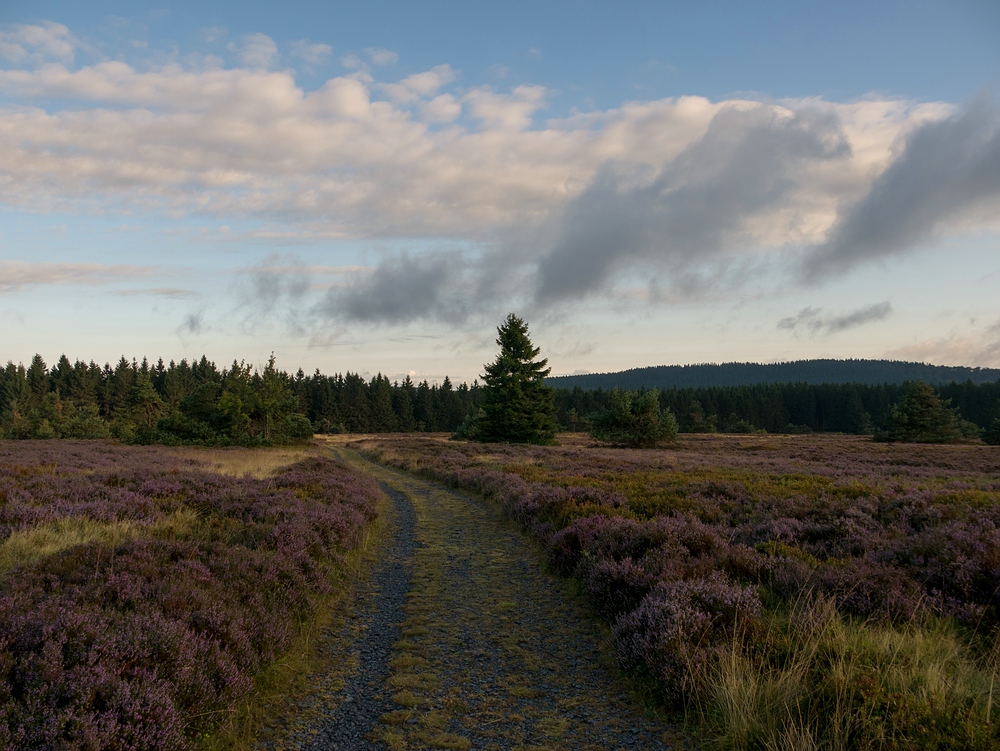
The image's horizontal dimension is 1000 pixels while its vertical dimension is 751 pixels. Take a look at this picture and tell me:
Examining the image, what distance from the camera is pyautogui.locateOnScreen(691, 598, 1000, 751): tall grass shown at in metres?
3.96

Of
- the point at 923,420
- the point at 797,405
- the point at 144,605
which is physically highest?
the point at 144,605

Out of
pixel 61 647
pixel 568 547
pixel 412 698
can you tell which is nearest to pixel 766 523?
pixel 568 547

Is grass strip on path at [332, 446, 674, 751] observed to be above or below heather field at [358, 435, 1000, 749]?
below

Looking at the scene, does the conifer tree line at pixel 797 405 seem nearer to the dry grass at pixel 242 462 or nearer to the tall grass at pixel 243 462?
the dry grass at pixel 242 462

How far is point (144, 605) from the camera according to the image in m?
5.48

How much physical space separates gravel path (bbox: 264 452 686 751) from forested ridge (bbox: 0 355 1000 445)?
42.9 meters

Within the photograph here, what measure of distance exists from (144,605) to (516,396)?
43.9 metres

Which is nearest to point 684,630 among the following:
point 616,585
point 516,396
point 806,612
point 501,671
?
point 806,612

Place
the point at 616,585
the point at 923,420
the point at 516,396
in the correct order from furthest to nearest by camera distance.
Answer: the point at 923,420, the point at 516,396, the point at 616,585

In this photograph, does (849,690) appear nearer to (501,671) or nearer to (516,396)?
(501,671)

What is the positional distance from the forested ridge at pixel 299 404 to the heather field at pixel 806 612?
4377cm

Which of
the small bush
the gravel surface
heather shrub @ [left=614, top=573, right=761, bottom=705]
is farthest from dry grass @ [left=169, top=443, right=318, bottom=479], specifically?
the small bush

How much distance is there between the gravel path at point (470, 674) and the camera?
490 cm

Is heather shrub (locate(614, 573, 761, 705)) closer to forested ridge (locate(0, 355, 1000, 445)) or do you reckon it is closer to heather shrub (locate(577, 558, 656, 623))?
heather shrub (locate(577, 558, 656, 623))
